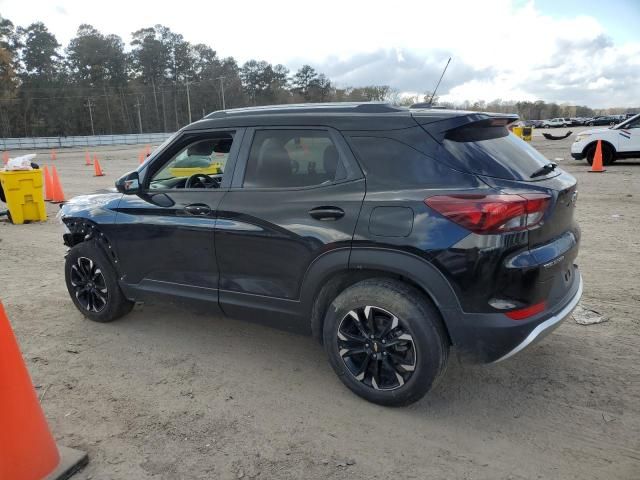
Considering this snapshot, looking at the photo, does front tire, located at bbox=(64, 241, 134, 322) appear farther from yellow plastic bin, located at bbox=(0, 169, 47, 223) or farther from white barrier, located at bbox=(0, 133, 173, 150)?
white barrier, located at bbox=(0, 133, 173, 150)

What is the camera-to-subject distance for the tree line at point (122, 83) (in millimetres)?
81906

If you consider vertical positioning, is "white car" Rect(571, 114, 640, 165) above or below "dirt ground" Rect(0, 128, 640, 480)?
above

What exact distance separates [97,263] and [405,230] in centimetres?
287

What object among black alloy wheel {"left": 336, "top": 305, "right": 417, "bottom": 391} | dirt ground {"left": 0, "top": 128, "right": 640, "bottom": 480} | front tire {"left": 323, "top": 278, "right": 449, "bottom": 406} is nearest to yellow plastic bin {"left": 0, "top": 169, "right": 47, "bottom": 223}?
dirt ground {"left": 0, "top": 128, "right": 640, "bottom": 480}

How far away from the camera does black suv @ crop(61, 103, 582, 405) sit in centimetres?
273

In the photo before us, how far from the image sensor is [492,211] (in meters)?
2.64

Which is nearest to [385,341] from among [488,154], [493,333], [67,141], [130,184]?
[493,333]

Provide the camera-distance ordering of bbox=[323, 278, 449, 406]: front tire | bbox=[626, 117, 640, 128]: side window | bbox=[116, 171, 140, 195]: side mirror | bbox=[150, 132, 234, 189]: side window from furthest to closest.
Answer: bbox=[626, 117, 640, 128]: side window
bbox=[116, 171, 140, 195]: side mirror
bbox=[150, 132, 234, 189]: side window
bbox=[323, 278, 449, 406]: front tire

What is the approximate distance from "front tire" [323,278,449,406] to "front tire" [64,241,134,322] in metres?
2.17

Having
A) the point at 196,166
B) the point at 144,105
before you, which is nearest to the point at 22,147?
the point at 144,105

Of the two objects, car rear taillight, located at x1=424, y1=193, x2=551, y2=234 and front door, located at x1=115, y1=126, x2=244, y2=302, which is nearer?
car rear taillight, located at x1=424, y1=193, x2=551, y2=234

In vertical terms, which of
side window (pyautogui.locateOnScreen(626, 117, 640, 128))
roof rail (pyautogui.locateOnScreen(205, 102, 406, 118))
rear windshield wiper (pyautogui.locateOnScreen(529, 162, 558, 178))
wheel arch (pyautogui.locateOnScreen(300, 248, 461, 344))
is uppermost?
roof rail (pyautogui.locateOnScreen(205, 102, 406, 118))

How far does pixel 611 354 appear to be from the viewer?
364cm

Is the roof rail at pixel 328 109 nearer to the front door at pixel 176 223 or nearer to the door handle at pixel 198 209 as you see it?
the front door at pixel 176 223
